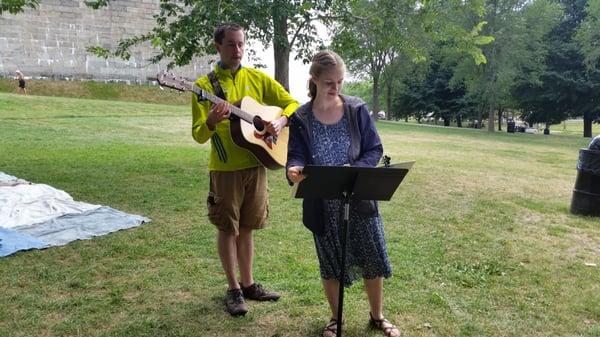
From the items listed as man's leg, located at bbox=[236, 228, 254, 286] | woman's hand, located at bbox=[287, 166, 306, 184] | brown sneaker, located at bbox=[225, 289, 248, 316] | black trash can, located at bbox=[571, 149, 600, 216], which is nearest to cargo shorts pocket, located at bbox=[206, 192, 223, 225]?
man's leg, located at bbox=[236, 228, 254, 286]

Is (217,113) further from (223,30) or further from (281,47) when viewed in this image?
(281,47)

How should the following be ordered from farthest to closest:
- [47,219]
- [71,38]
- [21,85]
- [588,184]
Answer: [71,38] < [21,85] < [588,184] < [47,219]

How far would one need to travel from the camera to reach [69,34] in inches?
1175

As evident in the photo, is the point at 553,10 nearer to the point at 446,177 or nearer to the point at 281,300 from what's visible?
the point at 446,177

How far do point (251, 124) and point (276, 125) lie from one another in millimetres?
208

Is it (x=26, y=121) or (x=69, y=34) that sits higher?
(x=69, y=34)

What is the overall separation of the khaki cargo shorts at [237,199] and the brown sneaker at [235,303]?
0.49 m

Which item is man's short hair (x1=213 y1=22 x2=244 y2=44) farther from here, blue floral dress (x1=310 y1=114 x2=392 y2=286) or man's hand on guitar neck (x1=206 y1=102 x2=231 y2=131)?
blue floral dress (x1=310 y1=114 x2=392 y2=286)

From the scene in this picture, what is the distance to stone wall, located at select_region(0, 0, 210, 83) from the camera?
28734mm

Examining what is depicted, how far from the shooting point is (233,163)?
12.4 ft

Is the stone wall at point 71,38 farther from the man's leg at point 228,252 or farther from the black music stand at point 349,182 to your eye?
the black music stand at point 349,182

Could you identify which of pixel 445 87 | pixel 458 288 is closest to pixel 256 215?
pixel 458 288

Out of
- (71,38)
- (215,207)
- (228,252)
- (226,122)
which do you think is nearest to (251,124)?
(226,122)

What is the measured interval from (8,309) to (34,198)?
3217 millimetres
